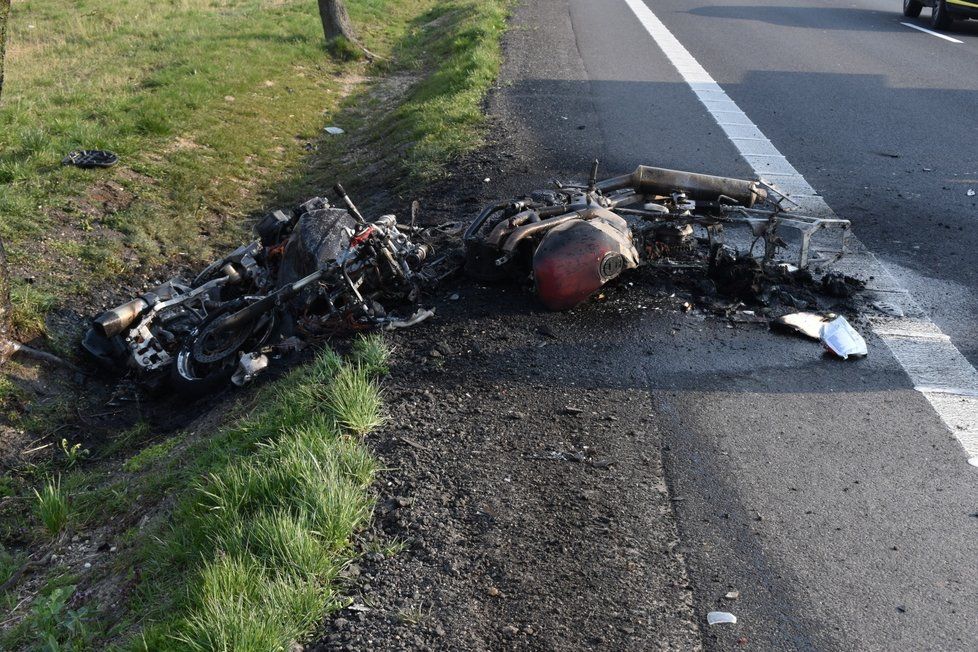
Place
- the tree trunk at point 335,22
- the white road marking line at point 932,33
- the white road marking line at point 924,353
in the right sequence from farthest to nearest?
1. the tree trunk at point 335,22
2. the white road marking line at point 932,33
3. the white road marking line at point 924,353

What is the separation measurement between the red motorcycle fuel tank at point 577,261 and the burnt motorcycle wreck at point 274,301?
866mm

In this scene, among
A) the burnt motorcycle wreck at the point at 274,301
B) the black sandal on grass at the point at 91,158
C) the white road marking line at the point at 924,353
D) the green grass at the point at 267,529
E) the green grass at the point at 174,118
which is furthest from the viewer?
the black sandal on grass at the point at 91,158

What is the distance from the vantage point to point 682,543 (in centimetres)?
398

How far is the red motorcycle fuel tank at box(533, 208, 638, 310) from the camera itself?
5.87m

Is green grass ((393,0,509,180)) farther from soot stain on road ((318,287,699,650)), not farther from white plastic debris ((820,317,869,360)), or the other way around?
white plastic debris ((820,317,869,360))

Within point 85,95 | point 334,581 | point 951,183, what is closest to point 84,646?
point 334,581

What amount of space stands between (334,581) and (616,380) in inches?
89.1

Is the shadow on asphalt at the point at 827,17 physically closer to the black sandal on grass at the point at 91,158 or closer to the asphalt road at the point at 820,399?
the asphalt road at the point at 820,399

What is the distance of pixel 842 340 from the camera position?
5.74m

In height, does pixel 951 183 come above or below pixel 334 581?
below

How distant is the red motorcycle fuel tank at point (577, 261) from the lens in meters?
5.87

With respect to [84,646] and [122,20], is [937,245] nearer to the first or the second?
[84,646]

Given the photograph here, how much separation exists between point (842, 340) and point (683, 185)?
188cm

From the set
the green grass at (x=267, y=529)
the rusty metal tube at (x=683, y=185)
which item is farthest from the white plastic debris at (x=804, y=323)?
the green grass at (x=267, y=529)
